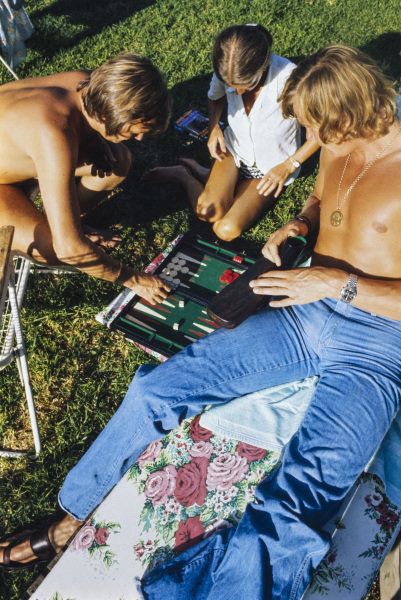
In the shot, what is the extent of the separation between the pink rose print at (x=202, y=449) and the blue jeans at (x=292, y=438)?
205 millimetres

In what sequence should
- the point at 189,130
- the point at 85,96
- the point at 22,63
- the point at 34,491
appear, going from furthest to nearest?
the point at 22,63, the point at 189,130, the point at 34,491, the point at 85,96

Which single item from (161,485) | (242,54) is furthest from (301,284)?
(242,54)

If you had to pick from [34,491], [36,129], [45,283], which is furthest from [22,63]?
Answer: [34,491]

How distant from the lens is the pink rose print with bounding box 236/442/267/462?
345 cm

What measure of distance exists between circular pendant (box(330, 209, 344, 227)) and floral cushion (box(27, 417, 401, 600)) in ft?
5.16

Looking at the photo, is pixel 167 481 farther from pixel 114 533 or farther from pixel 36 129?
pixel 36 129

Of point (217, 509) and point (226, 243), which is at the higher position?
point (226, 243)

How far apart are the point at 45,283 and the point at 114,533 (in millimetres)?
2258

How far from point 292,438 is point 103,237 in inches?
98.9

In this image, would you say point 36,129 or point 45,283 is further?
point 45,283

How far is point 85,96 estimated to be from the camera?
11.5ft

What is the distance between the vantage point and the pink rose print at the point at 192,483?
10.9 ft

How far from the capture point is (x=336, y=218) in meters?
3.62

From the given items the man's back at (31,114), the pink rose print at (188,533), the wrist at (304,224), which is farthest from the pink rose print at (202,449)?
the man's back at (31,114)
